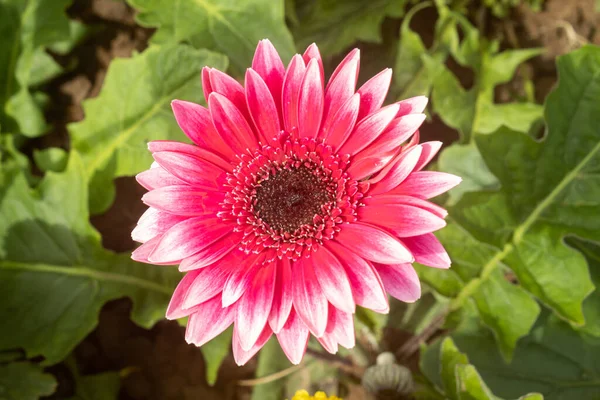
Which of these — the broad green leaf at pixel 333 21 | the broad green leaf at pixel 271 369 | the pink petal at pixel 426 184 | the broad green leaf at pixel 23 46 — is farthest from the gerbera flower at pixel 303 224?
the broad green leaf at pixel 23 46

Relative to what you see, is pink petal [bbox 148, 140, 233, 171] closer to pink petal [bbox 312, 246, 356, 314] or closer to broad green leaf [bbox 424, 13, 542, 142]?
pink petal [bbox 312, 246, 356, 314]

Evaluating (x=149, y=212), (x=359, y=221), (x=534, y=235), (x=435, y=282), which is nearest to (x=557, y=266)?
(x=534, y=235)

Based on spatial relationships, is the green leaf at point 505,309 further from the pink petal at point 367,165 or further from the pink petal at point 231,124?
the pink petal at point 231,124

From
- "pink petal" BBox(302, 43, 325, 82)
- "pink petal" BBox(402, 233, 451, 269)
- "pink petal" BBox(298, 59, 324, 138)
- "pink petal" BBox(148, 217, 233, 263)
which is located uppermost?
"pink petal" BBox(302, 43, 325, 82)

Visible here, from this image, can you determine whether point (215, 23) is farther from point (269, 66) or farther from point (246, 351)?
point (246, 351)

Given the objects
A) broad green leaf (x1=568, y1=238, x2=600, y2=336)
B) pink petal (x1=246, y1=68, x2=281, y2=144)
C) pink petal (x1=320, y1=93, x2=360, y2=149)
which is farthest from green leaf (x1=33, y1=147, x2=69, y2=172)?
broad green leaf (x1=568, y1=238, x2=600, y2=336)
